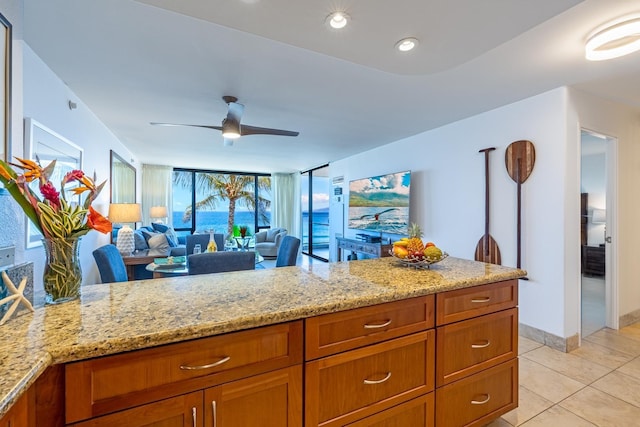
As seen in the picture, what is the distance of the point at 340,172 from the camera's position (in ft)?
21.5

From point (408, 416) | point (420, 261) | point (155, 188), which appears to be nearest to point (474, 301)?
point (420, 261)

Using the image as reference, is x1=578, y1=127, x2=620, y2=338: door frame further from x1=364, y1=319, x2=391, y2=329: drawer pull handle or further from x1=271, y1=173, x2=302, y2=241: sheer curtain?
x1=271, y1=173, x2=302, y2=241: sheer curtain

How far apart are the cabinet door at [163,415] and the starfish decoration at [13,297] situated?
45 cm

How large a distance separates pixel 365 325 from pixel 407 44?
4.74ft

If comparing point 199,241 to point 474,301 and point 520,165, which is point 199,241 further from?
point 520,165

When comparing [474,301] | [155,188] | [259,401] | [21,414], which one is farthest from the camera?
[155,188]

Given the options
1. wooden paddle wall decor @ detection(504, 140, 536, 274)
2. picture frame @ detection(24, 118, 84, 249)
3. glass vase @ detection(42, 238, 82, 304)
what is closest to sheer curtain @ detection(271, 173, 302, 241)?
picture frame @ detection(24, 118, 84, 249)

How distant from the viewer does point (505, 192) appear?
3207mm

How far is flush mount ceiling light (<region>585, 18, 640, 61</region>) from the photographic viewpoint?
5.65ft

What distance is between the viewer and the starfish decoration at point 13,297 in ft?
3.13

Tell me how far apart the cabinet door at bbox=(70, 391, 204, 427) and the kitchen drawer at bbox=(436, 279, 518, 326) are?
3.59 ft

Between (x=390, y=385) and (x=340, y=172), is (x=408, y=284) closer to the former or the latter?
(x=390, y=385)

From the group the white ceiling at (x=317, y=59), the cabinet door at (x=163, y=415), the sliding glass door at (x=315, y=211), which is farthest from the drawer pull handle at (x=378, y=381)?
the sliding glass door at (x=315, y=211)

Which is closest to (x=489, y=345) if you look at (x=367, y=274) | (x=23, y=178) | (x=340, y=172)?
(x=367, y=274)
